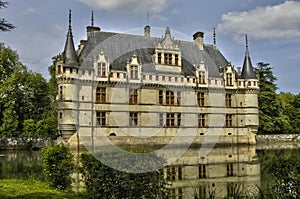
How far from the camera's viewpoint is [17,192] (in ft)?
27.2

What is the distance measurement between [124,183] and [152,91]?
19.5 meters

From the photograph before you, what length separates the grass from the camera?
7775 mm

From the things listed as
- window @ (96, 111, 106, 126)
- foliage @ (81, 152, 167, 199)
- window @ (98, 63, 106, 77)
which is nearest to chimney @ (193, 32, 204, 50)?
window @ (98, 63, 106, 77)

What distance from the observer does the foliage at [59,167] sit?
28.8ft

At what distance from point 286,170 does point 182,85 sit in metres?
20.6

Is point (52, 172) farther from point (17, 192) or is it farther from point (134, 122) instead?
point (134, 122)

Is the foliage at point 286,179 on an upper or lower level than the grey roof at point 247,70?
lower

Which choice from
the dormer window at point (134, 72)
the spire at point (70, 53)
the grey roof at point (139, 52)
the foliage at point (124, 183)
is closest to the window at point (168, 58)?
the grey roof at point (139, 52)

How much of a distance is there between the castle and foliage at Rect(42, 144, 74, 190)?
1406 cm

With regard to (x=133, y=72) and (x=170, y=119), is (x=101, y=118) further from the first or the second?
(x=170, y=119)

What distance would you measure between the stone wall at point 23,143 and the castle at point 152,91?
8.69 metres

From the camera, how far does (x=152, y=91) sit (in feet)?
84.2

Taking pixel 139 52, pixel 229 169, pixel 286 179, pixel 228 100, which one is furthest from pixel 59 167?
pixel 228 100

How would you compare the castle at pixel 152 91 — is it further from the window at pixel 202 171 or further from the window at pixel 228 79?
the window at pixel 202 171
